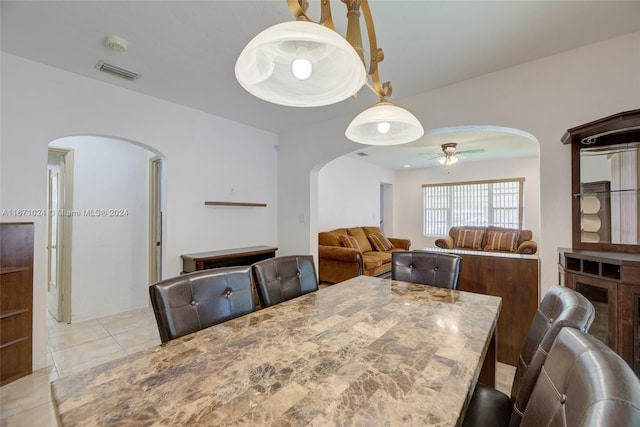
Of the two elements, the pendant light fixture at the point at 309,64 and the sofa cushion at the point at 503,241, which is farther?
the sofa cushion at the point at 503,241

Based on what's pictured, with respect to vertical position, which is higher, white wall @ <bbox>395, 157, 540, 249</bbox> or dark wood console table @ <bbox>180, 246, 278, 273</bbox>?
white wall @ <bbox>395, 157, 540, 249</bbox>

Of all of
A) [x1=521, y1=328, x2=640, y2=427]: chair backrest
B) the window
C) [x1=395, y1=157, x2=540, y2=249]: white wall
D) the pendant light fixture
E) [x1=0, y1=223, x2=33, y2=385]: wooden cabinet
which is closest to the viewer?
[x1=521, y1=328, x2=640, y2=427]: chair backrest

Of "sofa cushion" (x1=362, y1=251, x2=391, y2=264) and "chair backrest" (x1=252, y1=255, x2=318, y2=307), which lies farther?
"sofa cushion" (x1=362, y1=251, x2=391, y2=264)

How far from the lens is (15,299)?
212cm

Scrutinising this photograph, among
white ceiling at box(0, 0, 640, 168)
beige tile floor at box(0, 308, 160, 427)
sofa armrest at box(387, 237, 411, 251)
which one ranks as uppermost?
white ceiling at box(0, 0, 640, 168)

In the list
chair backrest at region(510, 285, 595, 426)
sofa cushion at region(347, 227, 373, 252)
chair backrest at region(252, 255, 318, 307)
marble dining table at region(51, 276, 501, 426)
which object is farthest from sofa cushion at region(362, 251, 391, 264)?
chair backrest at region(510, 285, 595, 426)

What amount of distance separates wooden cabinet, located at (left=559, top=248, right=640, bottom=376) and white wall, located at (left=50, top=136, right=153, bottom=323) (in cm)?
451

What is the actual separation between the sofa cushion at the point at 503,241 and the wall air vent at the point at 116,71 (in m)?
6.33

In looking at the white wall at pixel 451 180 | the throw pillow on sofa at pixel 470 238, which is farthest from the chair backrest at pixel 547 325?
the white wall at pixel 451 180

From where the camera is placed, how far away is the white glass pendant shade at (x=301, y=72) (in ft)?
3.54

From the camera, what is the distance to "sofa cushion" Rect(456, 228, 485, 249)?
5902 millimetres

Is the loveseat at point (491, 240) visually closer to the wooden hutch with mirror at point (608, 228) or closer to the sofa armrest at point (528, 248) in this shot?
the sofa armrest at point (528, 248)

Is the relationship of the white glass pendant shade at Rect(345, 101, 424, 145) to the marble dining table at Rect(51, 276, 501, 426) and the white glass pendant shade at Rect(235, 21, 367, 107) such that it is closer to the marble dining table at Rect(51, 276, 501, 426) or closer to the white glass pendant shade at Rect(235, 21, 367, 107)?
the white glass pendant shade at Rect(235, 21, 367, 107)

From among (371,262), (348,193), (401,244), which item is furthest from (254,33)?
(401,244)
